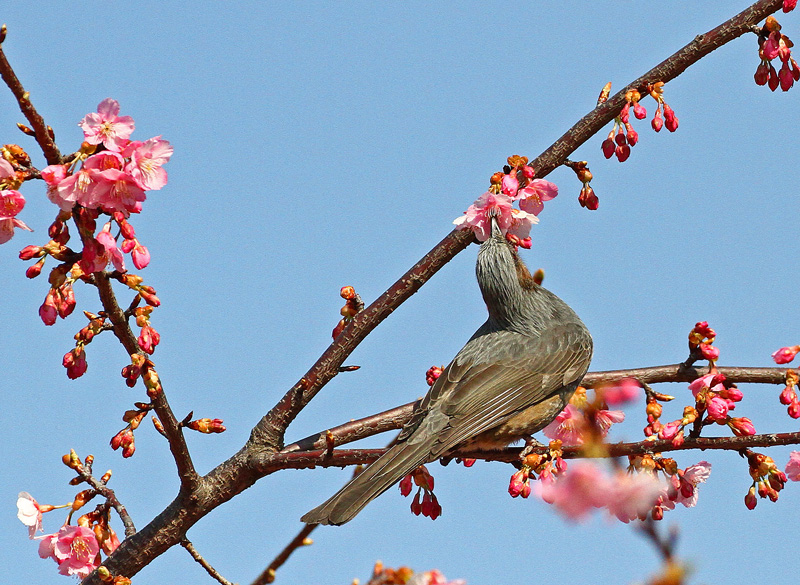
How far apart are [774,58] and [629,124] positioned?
2.82 ft

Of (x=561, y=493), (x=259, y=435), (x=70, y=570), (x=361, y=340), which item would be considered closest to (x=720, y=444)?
(x=361, y=340)

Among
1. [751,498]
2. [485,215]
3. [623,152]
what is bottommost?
[751,498]

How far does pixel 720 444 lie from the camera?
3674 mm

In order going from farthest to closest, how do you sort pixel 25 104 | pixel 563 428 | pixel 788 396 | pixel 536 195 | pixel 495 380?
pixel 563 428 → pixel 495 380 → pixel 536 195 → pixel 788 396 → pixel 25 104

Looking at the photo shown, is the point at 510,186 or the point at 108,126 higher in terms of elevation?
the point at 510,186

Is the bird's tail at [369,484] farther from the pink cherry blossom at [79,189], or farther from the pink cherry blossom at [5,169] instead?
the pink cherry blossom at [5,169]

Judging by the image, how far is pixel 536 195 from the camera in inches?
193

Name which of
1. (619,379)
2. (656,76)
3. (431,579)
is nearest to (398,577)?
(431,579)

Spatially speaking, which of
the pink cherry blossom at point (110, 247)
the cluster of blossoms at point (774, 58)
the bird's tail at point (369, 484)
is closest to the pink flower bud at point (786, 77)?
the cluster of blossoms at point (774, 58)

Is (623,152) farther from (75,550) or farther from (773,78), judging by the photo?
(75,550)

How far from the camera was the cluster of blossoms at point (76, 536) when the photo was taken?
429cm

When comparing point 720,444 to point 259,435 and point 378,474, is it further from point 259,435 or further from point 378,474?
point 259,435

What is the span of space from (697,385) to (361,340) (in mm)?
1722

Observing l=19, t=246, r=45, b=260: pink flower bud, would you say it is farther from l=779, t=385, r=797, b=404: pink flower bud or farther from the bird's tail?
l=779, t=385, r=797, b=404: pink flower bud
